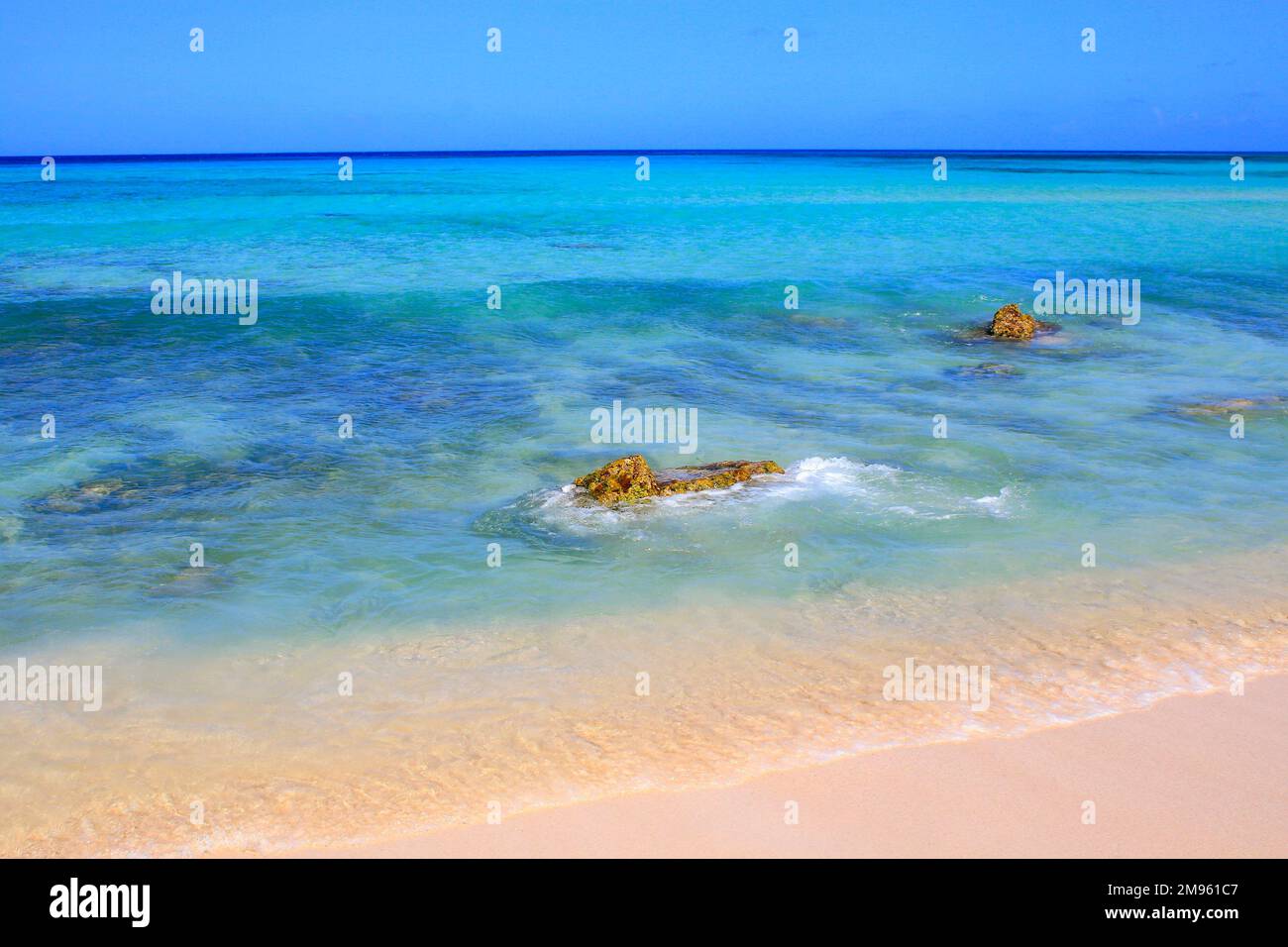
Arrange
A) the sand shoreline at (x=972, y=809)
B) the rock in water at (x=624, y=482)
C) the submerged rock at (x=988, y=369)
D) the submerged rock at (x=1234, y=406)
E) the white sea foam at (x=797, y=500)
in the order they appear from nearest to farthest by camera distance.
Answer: the sand shoreline at (x=972, y=809), the white sea foam at (x=797, y=500), the rock in water at (x=624, y=482), the submerged rock at (x=1234, y=406), the submerged rock at (x=988, y=369)

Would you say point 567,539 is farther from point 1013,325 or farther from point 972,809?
point 1013,325

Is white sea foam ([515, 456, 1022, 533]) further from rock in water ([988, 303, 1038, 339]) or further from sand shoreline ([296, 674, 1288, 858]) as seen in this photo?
rock in water ([988, 303, 1038, 339])

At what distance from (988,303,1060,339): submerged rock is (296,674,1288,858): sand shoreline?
12289 mm

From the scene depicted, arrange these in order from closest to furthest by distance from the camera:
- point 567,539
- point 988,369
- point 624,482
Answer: point 567,539
point 624,482
point 988,369

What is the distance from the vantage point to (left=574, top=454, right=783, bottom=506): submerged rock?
938 cm

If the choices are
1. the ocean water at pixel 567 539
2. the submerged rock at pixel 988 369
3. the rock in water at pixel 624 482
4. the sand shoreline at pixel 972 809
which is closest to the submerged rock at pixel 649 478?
the rock in water at pixel 624 482

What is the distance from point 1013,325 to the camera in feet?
56.8

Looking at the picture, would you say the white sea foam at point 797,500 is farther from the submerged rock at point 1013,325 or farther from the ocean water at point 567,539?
the submerged rock at point 1013,325

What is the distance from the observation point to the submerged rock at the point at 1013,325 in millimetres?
17234

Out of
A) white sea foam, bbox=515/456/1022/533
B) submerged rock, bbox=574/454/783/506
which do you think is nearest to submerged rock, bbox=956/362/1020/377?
white sea foam, bbox=515/456/1022/533

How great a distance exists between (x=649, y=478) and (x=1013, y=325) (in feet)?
33.6

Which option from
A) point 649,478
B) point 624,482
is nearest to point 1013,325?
point 649,478

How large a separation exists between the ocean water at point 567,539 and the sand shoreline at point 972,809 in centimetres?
26
